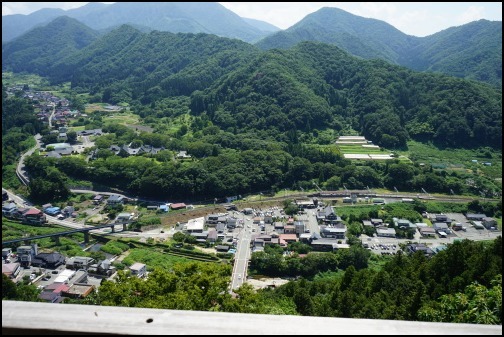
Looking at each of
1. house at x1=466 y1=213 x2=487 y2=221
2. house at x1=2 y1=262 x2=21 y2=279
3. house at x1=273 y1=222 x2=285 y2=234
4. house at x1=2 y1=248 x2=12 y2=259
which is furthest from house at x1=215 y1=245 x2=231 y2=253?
house at x1=466 y1=213 x2=487 y2=221

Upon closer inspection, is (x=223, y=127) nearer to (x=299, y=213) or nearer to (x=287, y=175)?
(x=287, y=175)

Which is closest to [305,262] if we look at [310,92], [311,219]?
[311,219]

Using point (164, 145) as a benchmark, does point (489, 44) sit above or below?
above

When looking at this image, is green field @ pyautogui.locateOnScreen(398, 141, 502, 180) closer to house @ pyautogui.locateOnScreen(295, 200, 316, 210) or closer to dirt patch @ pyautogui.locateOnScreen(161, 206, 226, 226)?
house @ pyautogui.locateOnScreen(295, 200, 316, 210)

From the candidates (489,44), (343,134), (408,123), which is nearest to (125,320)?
(343,134)

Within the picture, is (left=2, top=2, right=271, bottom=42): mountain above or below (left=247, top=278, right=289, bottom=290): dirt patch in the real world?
above
